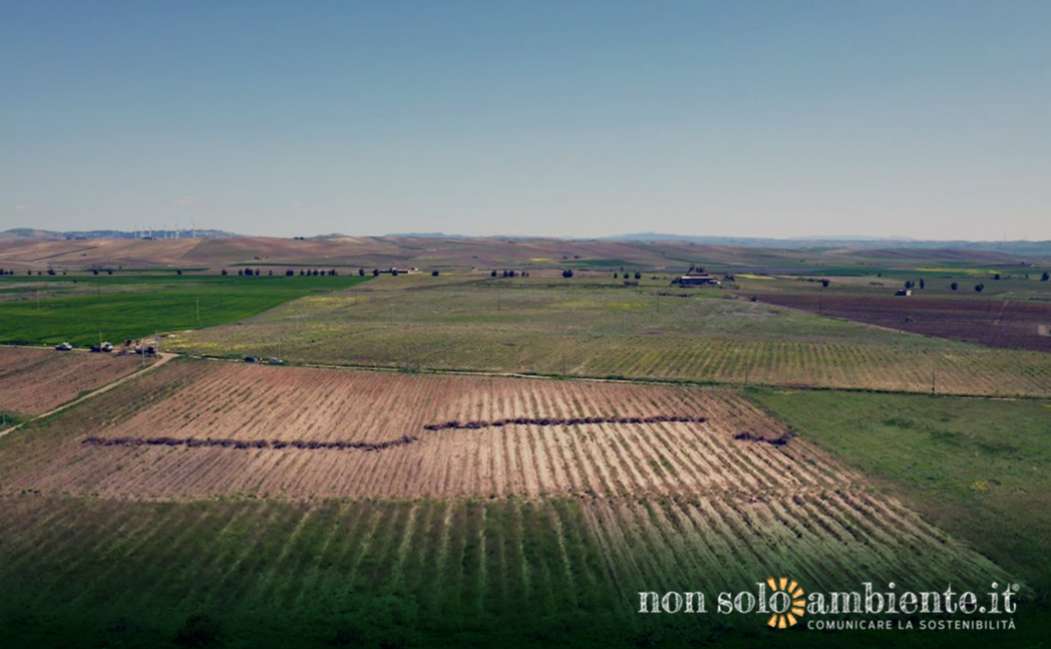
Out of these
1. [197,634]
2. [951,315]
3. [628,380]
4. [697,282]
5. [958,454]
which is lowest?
[197,634]

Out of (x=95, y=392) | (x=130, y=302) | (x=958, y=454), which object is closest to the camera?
(x=958, y=454)

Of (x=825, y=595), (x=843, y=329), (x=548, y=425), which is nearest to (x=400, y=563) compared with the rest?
(x=825, y=595)

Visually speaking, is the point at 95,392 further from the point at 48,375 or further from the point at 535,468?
the point at 535,468

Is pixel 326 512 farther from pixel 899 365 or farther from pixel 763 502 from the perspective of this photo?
pixel 899 365

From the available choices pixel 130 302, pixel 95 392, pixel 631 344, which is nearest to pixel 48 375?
pixel 95 392

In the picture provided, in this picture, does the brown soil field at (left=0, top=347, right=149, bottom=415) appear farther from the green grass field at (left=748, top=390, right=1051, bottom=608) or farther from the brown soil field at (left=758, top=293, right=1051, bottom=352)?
the brown soil field at (left=758, top=293, right=1051, bottom=352)

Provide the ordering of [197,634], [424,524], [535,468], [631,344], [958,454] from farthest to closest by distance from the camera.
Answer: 1. [631,344]
2. [958,454]
3. [535,468]
4. [424,524]
5. [197,634]

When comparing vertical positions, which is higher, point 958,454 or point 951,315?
point 951,315
